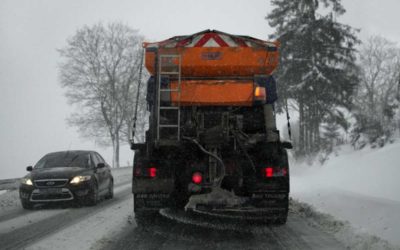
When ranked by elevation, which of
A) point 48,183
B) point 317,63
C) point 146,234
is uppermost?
point 317,63

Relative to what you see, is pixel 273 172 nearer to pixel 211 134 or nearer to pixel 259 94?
pixel 211 134

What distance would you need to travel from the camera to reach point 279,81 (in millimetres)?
30875

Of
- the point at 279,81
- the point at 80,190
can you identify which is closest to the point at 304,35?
the point at 279,81

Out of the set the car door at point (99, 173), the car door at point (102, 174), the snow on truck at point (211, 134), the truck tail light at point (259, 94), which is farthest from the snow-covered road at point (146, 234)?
the car door at point (102, 174)

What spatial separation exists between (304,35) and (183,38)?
2262 cm

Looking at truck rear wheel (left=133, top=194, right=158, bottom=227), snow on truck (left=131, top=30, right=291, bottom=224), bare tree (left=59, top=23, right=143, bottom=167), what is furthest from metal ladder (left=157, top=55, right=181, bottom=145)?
bare tree (left=59, top=23, right=143, bottom=167)

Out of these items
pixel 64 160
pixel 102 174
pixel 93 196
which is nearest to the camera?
pixel 93 196

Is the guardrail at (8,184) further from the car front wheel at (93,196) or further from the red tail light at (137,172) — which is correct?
the red tail light at (137,172)

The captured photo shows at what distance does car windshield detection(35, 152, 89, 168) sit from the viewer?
544 inches

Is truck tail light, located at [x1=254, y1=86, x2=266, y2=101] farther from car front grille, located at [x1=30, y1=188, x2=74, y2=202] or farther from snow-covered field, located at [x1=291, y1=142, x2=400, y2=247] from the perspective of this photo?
car front grille, located at [x1=30, y1=188, x2=74, y2=202]

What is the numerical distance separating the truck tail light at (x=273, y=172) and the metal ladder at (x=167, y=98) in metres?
1.51

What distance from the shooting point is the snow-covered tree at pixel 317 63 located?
29.6 meters

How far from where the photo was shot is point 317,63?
3030 centimetres

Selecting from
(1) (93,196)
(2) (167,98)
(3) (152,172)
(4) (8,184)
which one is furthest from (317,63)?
(3) (152,172)
